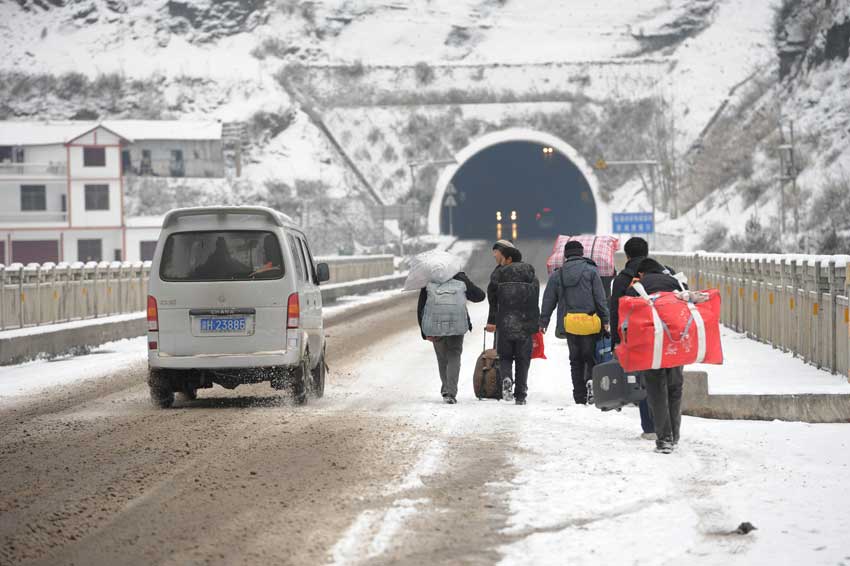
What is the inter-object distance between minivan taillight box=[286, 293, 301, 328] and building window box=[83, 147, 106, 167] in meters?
70.8

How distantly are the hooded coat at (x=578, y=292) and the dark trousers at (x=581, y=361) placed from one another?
0.56 feet

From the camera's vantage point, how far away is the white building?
77.7 metres

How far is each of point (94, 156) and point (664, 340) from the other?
247 feet

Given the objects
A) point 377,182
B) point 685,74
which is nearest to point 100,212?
point 377,182

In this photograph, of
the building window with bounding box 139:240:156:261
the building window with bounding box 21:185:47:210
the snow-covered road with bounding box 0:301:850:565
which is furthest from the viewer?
the building window with bounding box 139:240:156:261

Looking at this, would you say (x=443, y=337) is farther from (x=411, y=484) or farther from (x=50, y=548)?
(x=50, y=548)

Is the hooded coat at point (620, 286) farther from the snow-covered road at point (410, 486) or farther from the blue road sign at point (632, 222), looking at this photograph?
the blue road sign at point (632, 222)

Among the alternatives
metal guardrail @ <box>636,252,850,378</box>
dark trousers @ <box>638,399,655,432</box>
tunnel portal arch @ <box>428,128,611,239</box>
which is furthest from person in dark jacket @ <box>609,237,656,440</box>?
tunnel portal arch @ <box>428,128,611,239</box>

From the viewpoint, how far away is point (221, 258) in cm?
1271

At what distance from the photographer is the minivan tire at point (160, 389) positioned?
41.8 feet

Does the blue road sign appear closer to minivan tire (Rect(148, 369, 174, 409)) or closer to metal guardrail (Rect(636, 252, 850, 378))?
metal guardrail (Rect(636, 252, 850, 378))

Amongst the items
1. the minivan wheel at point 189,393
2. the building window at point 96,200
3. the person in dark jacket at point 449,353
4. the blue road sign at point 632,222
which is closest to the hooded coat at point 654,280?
the person in dark jacket at point 449,353

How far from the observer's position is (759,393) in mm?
12141

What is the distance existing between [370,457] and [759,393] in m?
4.68
